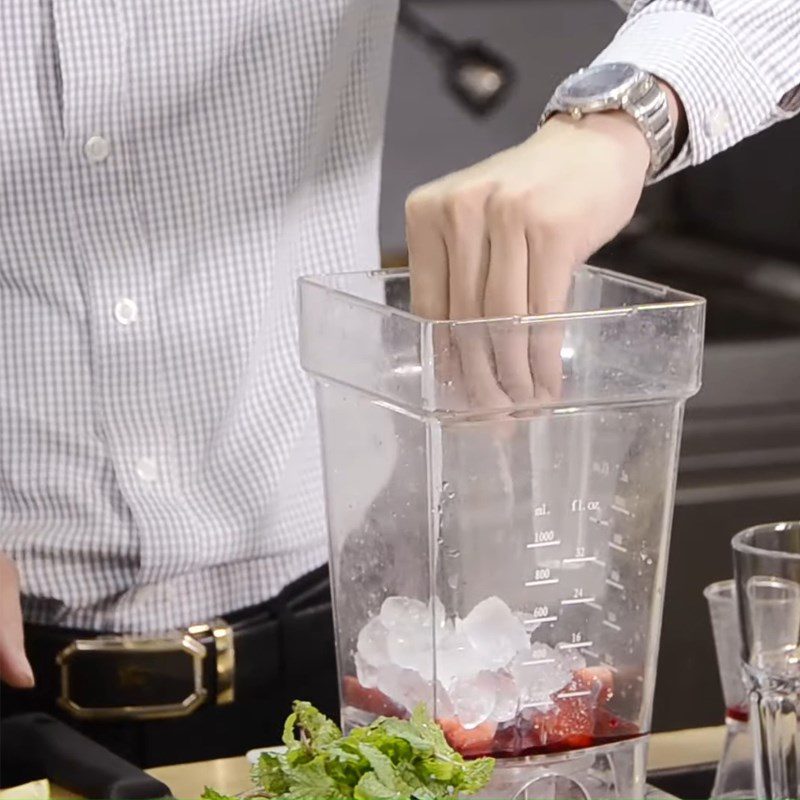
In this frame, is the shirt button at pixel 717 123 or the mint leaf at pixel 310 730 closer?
the mint leaf at pixel 310 730

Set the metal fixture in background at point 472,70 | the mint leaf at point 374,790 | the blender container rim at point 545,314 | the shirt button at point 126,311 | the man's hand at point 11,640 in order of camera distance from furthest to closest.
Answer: the metal fixture in background at point 472,70 → the shirt button at point 126,311 → the man's hand at point 11,640 → the blender container rim at point 545,314 → the mint leaf at point 374,790

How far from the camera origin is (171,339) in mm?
1047

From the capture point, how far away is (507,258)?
2.48ft

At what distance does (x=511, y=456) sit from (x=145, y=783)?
0.25 meters

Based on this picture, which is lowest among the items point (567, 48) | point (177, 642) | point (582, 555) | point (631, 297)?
point (177, 642)

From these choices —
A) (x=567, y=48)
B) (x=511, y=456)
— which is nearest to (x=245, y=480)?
(x=511, y=456)

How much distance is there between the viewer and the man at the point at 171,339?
1.02m

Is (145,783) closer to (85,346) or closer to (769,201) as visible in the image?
(85,346)

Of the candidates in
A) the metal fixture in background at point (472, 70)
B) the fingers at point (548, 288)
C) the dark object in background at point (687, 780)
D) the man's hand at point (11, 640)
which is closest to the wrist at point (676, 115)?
the fingers at point (548, 288)

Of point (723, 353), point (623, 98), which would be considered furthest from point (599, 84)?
point (723, 353)

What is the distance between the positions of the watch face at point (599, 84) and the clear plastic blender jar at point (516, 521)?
0.10 metres

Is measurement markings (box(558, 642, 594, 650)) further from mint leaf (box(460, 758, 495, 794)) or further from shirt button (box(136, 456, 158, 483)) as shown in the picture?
shirt button (box(136, 456, 158, 483))

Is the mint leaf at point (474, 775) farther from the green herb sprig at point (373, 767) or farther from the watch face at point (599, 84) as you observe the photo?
the watch face at point (599, 84)

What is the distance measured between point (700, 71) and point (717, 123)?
0.10ft
